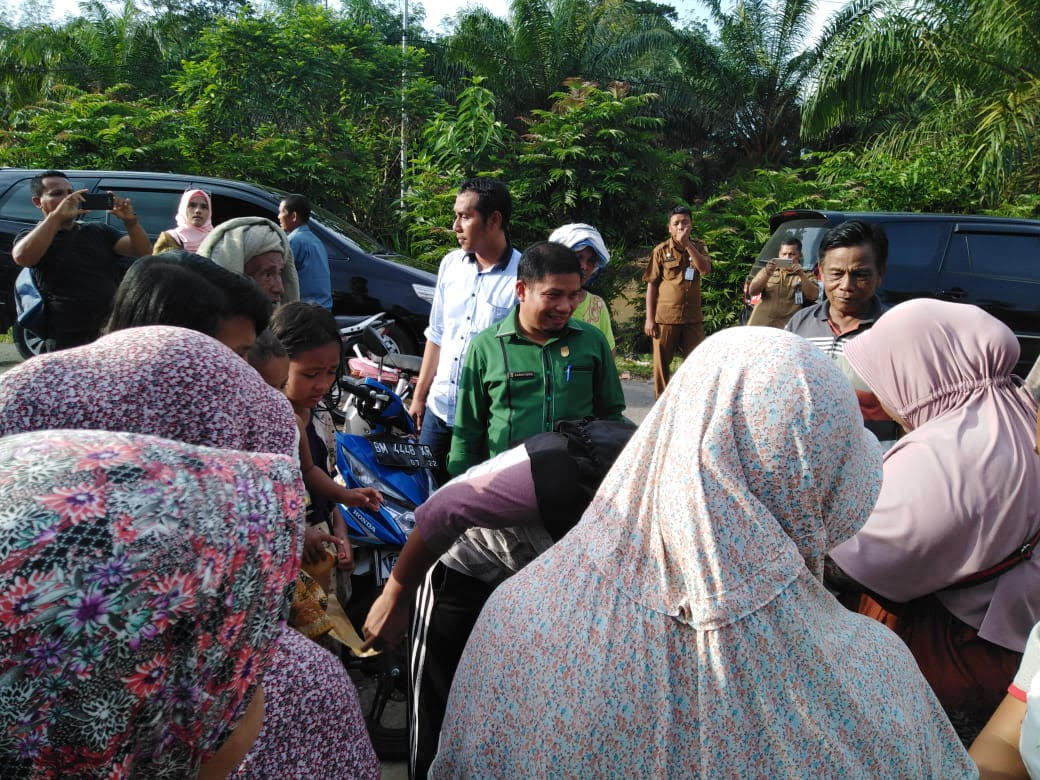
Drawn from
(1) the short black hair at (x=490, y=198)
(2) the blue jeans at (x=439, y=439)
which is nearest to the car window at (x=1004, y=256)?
(1) the short black hair at (x=490, y=198)

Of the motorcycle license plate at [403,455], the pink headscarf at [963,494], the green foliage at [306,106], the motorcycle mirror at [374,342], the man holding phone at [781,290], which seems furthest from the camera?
the green foliage at [306,106]

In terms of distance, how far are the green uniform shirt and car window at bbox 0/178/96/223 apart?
19.5ft

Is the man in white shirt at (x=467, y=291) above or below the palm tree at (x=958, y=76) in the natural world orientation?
below

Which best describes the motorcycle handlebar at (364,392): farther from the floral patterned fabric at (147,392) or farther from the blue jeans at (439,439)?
the floral patterned fabric at (147,392)

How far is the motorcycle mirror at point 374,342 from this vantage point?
4.57 m

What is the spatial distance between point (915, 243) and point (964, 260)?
0.49 m

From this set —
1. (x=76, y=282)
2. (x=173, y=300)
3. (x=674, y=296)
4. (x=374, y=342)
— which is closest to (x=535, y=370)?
(x=173, y=300)

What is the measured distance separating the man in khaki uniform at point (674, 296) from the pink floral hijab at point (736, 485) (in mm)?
5856

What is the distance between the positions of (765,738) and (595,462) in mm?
623

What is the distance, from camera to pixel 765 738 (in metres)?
1.26

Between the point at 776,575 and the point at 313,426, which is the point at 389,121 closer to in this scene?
the point at 313,426

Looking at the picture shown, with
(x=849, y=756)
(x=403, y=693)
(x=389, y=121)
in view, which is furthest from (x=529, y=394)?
(x=389, y=121)

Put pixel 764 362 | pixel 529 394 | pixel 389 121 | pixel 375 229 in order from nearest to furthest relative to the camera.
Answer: pixel 764 362, pixel 529 394, pixel 375 229, pixel 389 121

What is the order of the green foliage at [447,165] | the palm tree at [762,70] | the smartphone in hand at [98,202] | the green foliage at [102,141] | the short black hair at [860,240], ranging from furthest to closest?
the palm tree at [762,70] → the green foliage at [447,165] → the green foliage at [102,141] → the smartphone in hand at [98,202] → the short black hair at [860,240]
